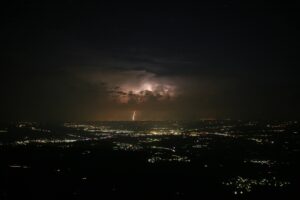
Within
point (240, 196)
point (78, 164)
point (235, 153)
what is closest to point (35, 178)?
point (78, 164)

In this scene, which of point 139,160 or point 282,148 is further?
point 282,148

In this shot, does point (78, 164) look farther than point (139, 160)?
No

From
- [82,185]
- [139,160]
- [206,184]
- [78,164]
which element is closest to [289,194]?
[206,184]

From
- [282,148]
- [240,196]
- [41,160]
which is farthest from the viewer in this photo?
[282,148]

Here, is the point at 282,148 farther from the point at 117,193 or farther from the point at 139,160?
the point at 117,193

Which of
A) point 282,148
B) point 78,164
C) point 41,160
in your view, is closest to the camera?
point 78,164

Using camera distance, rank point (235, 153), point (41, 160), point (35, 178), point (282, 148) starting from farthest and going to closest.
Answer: point (282, 148), point (235, 153), point (41, 160), point (35, 178)

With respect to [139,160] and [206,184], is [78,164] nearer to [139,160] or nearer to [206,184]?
[139,160]

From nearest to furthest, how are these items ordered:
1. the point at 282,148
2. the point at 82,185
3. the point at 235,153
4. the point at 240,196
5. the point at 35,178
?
1. the point at 240,196
2. the point at 82,185
3. the point at 35,178
4. the point at 235,153
5. the point at 282,148

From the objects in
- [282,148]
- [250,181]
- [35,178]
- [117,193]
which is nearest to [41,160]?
[35,178]
